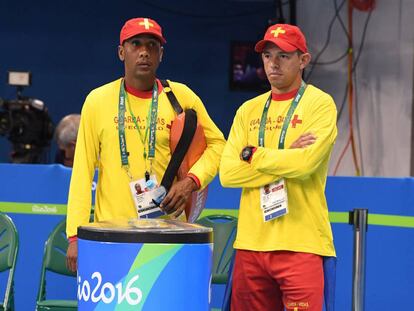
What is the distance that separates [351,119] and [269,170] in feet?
20.0

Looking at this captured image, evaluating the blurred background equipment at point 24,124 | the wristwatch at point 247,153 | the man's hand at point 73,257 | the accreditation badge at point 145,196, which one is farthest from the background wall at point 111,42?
the man's hand at point 73,257

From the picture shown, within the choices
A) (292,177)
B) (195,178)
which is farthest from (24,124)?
(292,177)

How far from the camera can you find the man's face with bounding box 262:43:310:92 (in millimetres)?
5090

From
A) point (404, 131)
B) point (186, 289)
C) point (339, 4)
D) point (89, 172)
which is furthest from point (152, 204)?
point (339, 4)

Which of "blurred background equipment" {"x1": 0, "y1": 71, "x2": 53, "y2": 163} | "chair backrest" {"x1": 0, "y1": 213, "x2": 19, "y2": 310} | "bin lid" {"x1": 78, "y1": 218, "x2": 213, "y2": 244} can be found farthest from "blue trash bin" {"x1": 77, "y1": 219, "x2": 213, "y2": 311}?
"blurred background equipment" {"x1": 0, "y1": 71, "x2": 53, "y2": 163}

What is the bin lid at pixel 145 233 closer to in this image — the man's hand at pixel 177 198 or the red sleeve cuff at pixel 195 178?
the man's hand at pixel 177 198

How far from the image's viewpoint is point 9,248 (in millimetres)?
6035

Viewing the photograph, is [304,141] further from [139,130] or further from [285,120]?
[139,130]

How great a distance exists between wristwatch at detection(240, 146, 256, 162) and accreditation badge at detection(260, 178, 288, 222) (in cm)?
17

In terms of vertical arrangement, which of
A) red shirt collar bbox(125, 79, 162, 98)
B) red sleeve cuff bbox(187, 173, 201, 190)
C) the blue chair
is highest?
red shirt collar bbox(125, 79, 162, 98)

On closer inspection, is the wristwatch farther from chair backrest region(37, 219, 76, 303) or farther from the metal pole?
chair backrest region(37, 219, 76, 303)

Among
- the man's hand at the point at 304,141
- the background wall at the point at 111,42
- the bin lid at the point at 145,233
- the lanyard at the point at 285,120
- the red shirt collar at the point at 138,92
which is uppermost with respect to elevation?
the background wall at the point at 111,42

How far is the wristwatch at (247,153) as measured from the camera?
501 cm

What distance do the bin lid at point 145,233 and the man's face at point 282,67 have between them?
1.36 m
